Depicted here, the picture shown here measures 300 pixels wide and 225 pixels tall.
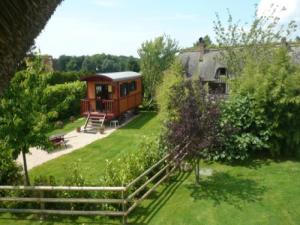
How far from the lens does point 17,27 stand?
55.1 inches

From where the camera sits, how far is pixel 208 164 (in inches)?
538

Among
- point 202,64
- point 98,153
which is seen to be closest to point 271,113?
point 98,153

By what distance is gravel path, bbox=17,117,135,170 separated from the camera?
15.5 metres

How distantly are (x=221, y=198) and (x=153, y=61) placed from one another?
2259 cm

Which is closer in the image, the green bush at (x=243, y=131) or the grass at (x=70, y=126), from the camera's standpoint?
the green bush at (x=243, y=131)

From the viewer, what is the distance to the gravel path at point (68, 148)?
1553 centimetres

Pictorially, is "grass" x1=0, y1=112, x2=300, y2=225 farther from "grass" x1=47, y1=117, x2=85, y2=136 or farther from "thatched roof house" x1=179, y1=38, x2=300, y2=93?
"thatched roof house" x1=179, y1=38, x2=300, y2=93

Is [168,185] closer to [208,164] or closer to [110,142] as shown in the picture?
[208,164]

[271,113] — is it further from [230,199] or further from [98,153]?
[98,153]

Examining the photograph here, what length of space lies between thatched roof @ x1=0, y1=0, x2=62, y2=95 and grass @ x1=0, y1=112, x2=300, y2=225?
7883mm

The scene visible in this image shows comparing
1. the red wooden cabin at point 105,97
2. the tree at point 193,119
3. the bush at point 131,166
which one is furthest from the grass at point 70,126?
the tree at point 193,119

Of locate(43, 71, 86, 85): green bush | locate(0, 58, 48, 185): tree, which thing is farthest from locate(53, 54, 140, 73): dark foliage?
locate(0, 58, 48, 185): tree

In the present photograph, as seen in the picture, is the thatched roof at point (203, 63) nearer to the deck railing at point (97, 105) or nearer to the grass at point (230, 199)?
the deck railing at point (97, 105)

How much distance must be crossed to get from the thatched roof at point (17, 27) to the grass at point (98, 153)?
922 centimetres
